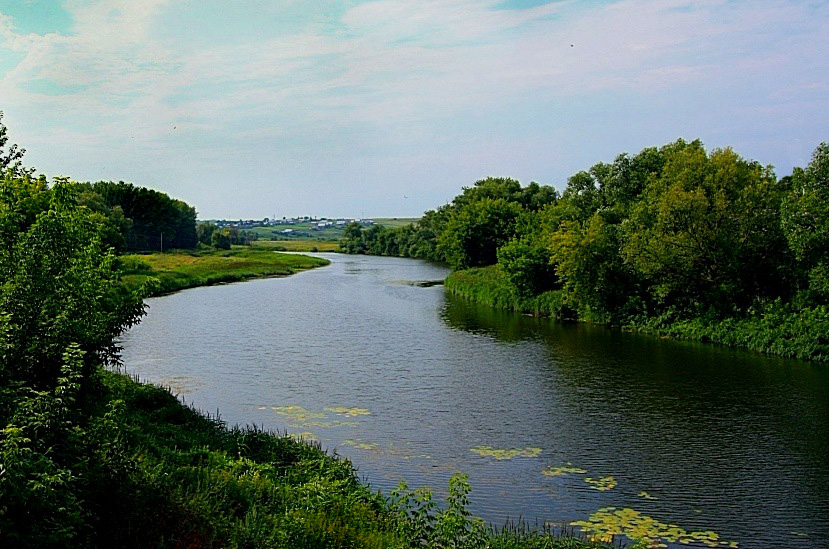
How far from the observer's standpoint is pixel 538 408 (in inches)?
858

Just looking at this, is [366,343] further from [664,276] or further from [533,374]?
[664,276]

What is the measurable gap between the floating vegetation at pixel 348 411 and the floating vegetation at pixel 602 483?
728 centimetres

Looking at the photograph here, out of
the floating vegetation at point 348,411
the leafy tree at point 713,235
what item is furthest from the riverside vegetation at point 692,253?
the floating vegetation at point 348,411

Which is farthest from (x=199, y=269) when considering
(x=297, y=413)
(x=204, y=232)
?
(x=204, y=232)

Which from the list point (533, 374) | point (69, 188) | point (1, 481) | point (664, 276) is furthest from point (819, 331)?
point (1, 481)

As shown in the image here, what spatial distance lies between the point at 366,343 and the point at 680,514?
20.4 m

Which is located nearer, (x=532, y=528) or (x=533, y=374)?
(x=532, y=528)

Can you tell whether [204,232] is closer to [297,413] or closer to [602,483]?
[297,413]

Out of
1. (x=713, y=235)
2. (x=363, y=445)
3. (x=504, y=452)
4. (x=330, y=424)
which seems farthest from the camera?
(x=713, y=235)

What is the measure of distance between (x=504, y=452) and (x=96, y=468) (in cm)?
1044

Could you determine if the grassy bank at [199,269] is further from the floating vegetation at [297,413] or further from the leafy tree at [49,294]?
the leafy tree at [49,294]

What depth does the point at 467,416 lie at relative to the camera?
20828 millimetres

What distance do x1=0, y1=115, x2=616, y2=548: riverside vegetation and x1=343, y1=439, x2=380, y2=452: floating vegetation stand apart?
3703mm

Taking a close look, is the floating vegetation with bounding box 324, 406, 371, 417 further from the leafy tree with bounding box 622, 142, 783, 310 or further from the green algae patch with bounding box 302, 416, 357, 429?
the leafy tree with bounding box 622, 142, 783, 310
